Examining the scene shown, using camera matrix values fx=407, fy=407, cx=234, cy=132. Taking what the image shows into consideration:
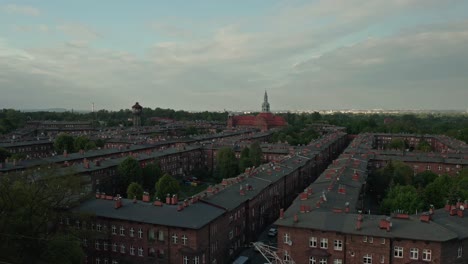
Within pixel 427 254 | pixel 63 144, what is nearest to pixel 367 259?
pixel 427 254

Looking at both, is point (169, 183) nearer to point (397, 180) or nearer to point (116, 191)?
point (116, 191)

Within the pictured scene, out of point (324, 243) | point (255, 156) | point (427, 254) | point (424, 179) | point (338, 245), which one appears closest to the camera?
point (427, 254)

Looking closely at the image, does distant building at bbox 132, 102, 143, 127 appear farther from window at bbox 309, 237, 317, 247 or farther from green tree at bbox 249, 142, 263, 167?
window at bbox 309, 237, 317, 247

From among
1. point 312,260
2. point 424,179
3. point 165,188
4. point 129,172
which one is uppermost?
point 129,172

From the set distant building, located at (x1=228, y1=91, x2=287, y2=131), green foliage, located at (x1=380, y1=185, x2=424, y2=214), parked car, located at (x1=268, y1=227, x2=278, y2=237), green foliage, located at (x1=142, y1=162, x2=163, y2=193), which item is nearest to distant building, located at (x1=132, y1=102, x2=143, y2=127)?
distant building, located at (x1=228, y1=91, x2=287, y2=131)

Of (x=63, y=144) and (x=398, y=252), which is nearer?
(x=398, y=252)

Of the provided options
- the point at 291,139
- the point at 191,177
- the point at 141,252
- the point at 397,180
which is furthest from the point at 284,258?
the point at 291,139

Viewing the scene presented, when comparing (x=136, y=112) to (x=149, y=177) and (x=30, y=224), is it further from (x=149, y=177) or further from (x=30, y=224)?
(x=30, y=224)
